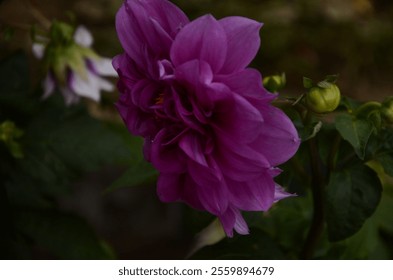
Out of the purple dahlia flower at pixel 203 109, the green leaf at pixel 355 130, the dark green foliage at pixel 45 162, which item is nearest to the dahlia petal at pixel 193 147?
the purple dahlia flower at pixel 203 109

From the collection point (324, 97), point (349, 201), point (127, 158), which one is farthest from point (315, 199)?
point (127, 158)

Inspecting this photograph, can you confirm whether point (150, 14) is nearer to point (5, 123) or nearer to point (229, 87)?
point (229, 87)

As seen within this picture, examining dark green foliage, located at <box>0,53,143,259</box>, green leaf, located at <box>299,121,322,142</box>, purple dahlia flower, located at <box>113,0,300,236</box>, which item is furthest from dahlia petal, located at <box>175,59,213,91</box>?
dark green foliage, located at <box>0,53,143,259</box>

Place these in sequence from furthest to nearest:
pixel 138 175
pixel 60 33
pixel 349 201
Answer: pixel 60 33
pixel 138 175
pixel 349 201

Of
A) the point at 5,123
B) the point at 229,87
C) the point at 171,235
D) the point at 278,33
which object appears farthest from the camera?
the point at 278,33

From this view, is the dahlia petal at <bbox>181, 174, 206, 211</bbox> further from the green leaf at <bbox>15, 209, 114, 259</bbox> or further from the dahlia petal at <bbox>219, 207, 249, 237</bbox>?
the green leaf at <bbox>15, 209, 114, 259</bbox>

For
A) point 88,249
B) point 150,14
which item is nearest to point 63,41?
point 88,249

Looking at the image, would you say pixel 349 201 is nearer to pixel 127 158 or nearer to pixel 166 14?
pixel 166 14
